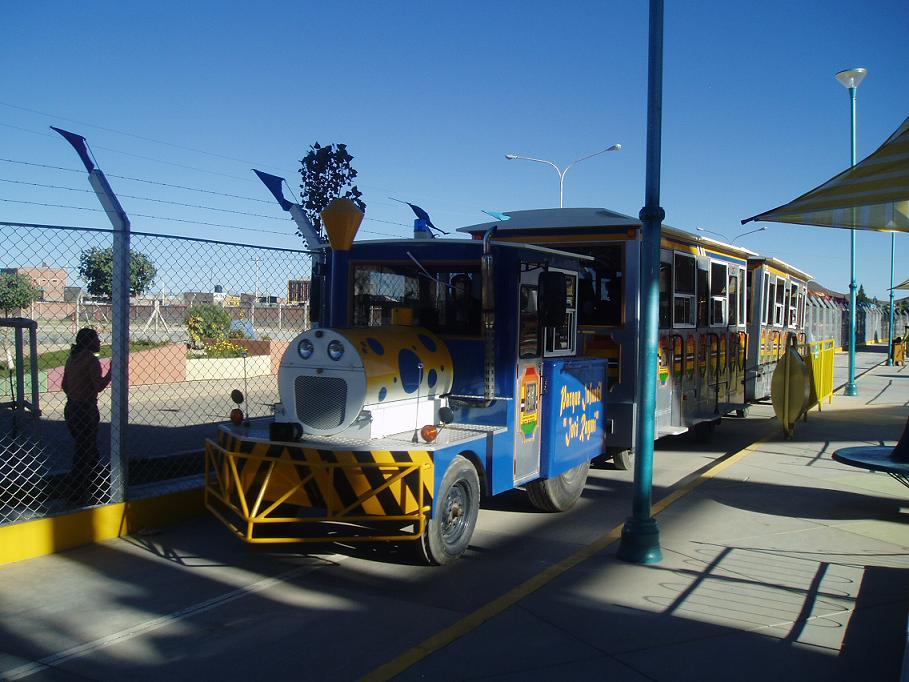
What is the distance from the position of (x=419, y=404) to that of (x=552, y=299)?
57.5 inches

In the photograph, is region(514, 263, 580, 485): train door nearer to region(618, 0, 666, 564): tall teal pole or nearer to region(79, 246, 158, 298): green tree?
region(618, 0, 666, 564): tall teal pole

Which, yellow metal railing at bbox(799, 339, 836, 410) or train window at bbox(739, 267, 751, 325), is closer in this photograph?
train window at bbox(739, 267, 751, 325)

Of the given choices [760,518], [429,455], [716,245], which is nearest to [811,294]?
[716,245]

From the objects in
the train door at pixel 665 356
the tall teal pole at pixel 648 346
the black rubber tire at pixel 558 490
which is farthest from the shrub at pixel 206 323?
the tall teal pole at pixel 648 346

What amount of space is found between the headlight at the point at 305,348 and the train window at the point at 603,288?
4032mm

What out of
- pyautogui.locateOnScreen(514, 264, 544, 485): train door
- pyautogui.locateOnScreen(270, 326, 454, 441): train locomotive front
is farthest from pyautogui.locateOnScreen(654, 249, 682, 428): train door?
pyautogui.locateOnScreen(270, 326, 454, 441): train locomotive front

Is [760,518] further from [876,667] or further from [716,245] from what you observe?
[716,245]

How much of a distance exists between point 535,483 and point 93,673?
426cm

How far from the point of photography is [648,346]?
5.89 m

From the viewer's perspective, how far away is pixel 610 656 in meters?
4.24

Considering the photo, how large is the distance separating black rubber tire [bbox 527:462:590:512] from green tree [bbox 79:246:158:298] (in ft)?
13.1

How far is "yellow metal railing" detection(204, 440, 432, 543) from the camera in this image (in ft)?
17.4

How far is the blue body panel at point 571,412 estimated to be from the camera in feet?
22.7

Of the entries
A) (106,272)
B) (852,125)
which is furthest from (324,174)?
(852,125)
